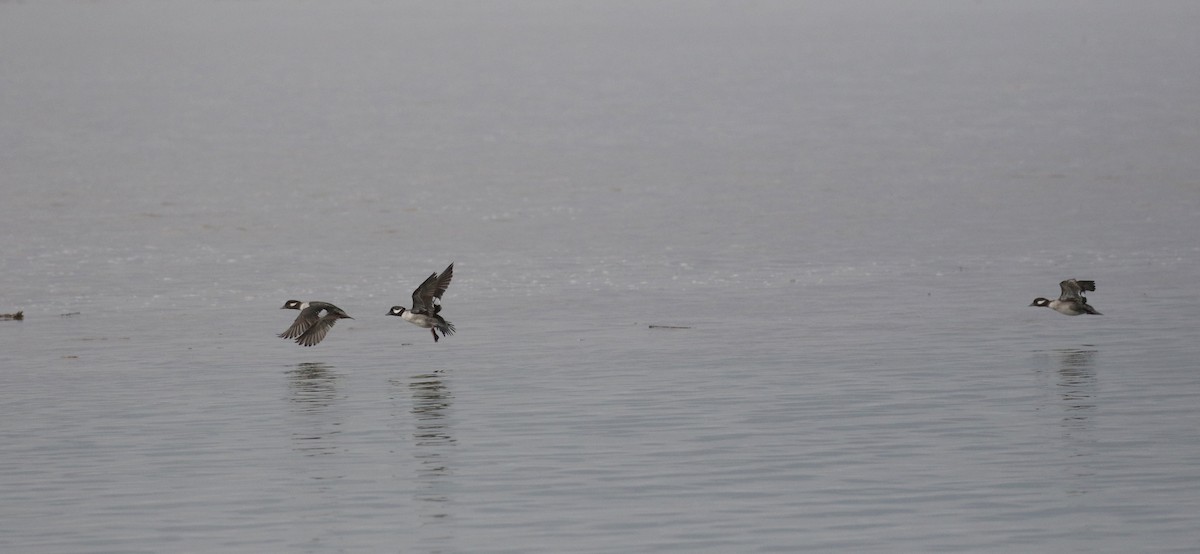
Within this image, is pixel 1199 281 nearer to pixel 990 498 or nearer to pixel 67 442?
pixel 990 498

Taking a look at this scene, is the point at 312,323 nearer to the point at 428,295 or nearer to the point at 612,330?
the point at 428,295

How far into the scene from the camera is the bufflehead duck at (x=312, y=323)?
2416 cm

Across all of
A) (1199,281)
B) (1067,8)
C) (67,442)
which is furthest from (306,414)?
(1067,8)

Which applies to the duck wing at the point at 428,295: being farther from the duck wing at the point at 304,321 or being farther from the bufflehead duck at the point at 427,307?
the duck wing at the point at 304,321

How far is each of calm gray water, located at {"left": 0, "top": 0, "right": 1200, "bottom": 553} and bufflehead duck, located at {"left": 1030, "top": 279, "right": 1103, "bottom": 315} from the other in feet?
1.29

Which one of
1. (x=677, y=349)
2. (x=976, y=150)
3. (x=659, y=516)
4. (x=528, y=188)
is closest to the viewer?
(x=659, y=516)

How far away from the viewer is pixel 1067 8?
19075 cm

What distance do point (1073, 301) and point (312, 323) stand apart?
401 inches

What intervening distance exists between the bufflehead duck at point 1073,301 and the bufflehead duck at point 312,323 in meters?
9.48

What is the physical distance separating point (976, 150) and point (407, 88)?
40002mm

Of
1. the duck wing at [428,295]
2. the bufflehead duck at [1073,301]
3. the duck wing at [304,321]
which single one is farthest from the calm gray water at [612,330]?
the duck wing at [428,295]

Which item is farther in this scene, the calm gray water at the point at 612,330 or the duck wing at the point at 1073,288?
the duck wing at the point at 1073,288

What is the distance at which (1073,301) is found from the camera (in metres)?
24.3

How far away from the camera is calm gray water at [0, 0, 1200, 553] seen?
1512cm
